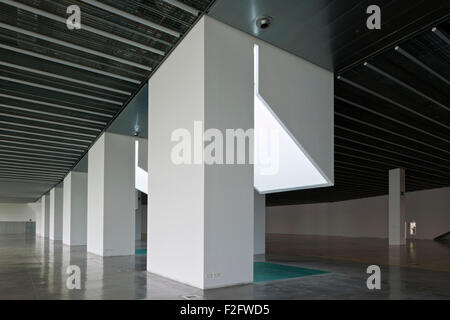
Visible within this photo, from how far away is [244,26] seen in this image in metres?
8.18

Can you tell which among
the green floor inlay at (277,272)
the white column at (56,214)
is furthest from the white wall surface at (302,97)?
the white column at (56,214)

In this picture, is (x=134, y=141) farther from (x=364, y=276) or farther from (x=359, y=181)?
(x=359, y=181)

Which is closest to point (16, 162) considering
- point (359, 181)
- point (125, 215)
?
point (125, 215)

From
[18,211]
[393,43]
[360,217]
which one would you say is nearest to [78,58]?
[393,43]

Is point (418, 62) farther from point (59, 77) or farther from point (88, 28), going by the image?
point (59, 77)

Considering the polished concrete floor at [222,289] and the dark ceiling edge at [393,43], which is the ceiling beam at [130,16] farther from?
the polished concrete floor at [222,289]

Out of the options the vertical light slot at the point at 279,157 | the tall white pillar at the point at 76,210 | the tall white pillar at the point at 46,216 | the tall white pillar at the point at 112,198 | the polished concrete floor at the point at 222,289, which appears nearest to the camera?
the polished concrete floor at the point at 222,289

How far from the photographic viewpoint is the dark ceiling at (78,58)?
7.70m

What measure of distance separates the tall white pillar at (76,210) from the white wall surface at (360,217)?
77.2ft

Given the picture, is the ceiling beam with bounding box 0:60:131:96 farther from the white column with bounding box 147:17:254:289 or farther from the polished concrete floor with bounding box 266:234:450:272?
the polished concrete floor with bounding box 266:234:450:272

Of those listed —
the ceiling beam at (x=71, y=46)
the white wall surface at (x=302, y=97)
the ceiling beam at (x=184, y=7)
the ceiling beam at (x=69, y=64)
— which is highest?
the ceiling beam at (x=184, y=7)

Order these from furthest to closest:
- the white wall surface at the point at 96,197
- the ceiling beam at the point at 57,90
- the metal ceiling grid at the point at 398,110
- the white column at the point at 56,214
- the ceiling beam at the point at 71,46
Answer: the white column at the point at 56,214 → the white wall surface at the point at 96,197 → the ceiling beam at the point at 57,90 → the metal ceiling grid at the point at 398,110 → the ceiling beam at the point at 71,46

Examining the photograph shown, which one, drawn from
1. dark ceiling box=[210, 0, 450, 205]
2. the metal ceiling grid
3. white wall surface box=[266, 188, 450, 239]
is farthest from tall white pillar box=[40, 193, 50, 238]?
dark ceiling box=[210, 0, 450, 205]

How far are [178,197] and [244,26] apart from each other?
406 centimetres
